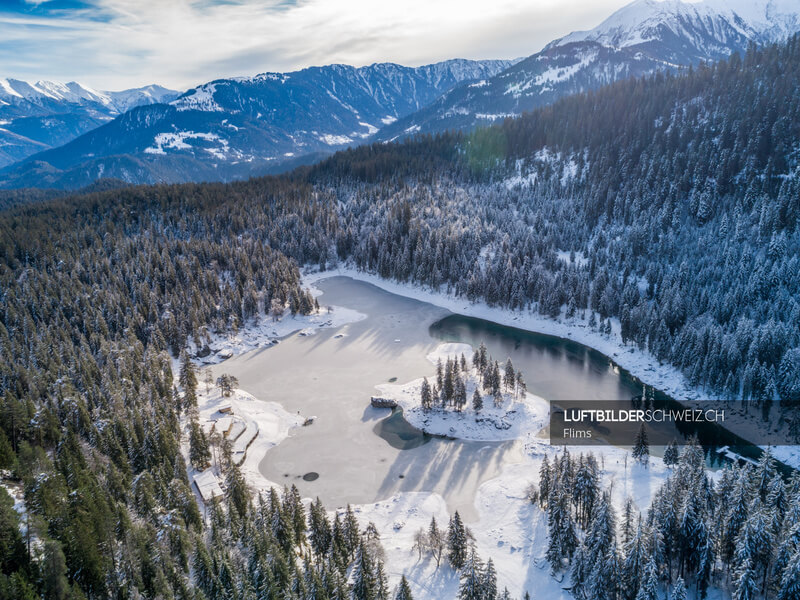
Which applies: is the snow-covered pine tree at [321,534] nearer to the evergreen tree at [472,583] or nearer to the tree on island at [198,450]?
the evergreen tree at [472,583]

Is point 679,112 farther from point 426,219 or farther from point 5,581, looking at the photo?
point 5,581

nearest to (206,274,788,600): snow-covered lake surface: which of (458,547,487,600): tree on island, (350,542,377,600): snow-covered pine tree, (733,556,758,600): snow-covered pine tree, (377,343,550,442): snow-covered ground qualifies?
(377,343,550,442): snow-covered ground

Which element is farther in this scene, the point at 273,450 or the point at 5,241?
the point at 5,241

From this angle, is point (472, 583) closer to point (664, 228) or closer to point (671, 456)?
point (671, 456)

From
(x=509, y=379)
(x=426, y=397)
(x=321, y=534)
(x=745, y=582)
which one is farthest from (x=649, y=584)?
(x=509, y=379)

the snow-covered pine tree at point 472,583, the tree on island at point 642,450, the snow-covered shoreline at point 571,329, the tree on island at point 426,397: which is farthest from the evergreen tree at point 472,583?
the snow-covered shoreline at point 571,329

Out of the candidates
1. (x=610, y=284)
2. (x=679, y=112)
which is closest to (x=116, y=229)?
(x=610, y=284)

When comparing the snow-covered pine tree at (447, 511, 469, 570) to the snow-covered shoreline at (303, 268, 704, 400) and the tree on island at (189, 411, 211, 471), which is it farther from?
the snow-covered shoreline at (303, 268, 704, 400)
